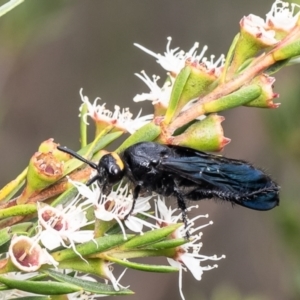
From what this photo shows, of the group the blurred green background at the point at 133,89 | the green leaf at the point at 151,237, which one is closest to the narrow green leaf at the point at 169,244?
the green leaf at the point at 151,237

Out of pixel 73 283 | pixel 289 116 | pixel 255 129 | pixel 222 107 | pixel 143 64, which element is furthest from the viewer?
pixel 143 64

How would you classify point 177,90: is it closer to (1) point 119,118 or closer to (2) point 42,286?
(1) point 119,118

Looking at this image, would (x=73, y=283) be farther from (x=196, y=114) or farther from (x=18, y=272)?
(x=196, y=114)

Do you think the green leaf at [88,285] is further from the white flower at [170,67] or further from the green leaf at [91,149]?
the white flower at [170,67]

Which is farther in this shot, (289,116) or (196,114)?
(289,116)

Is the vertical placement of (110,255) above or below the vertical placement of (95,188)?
below

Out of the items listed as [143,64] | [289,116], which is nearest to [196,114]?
[289,116]
